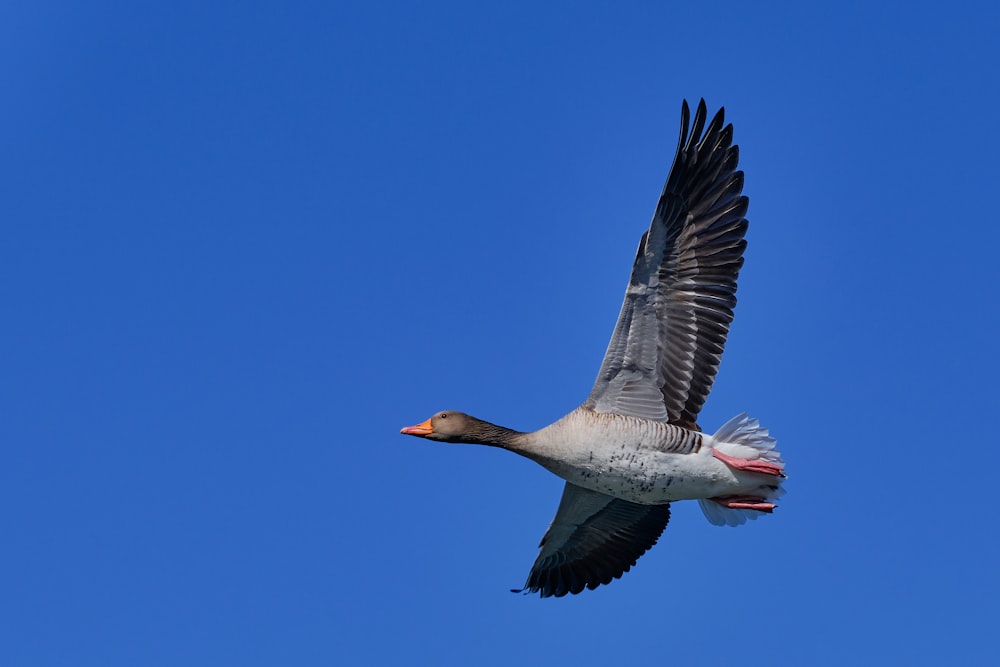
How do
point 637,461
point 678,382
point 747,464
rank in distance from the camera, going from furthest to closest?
point 678,382
point 747,464
point 637,461

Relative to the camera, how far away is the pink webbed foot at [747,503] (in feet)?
47.8

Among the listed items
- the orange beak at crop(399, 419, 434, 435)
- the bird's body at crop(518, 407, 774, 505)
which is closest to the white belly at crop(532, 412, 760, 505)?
the bird's body at crop(518, 407, 774, 505)

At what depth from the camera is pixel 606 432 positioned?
14148 millimetres

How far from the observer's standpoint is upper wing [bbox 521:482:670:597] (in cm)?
1616

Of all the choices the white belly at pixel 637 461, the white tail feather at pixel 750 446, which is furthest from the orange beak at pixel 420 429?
the white tail feather at pixel 750 446

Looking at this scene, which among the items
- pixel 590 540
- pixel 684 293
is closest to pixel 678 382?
pixel 684 293

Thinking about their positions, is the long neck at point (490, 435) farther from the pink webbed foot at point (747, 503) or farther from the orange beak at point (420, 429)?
the pink webbed foot at point (747, 503)

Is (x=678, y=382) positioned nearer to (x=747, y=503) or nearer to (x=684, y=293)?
(x=684, y=293)

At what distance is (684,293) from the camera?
47.6ft

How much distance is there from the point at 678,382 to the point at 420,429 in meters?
3.05

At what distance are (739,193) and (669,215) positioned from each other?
1.04 metres

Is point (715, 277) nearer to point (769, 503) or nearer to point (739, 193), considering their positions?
point (739, 193)

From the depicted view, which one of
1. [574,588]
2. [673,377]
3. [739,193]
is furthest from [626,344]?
[574,588]

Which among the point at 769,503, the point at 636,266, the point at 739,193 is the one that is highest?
the point at 739,193
